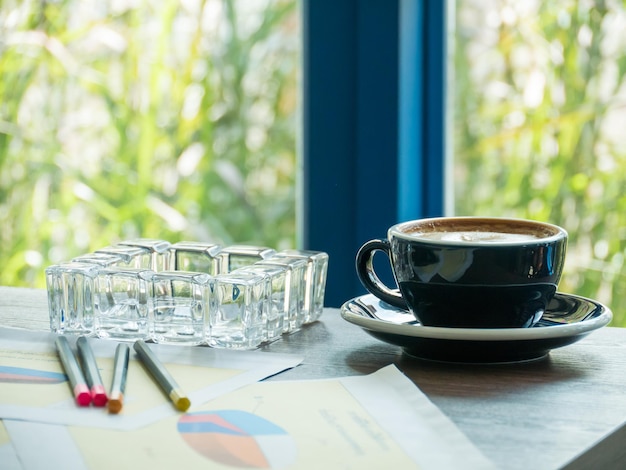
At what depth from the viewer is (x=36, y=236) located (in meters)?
2.00

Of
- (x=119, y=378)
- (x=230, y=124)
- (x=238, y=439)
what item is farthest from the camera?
(x=230, y=124)

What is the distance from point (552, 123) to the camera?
1.59m

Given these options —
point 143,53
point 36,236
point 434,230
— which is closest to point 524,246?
point 434,230

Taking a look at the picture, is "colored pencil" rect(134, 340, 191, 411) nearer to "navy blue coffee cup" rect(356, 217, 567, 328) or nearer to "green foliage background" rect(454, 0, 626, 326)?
"navy blue coffee cup" rect(356, 217, 567, 328)

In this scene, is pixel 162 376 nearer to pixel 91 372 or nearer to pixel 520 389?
pixel 91 372

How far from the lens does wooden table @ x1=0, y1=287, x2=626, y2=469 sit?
65 cm

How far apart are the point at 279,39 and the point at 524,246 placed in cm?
103

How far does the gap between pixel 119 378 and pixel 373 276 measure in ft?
0.94

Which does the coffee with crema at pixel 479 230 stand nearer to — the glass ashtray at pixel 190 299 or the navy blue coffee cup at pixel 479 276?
the navy blue coffee cup at pixel 479 276

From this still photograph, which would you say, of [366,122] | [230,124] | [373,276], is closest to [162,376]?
[373,276]

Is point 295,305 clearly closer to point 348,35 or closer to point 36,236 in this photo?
point 348,35

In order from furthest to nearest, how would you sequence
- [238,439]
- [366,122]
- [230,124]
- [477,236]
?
[230,124], [366,122], [477,236], [238,439]

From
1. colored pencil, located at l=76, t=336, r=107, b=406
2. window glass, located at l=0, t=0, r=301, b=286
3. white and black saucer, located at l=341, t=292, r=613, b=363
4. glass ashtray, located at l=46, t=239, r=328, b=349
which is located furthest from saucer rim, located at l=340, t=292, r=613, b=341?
window glass, located at l=0, t=0, r=301, b=286

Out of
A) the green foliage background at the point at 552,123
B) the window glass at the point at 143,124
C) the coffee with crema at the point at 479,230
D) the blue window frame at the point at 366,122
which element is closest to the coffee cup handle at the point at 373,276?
the coffee with crema at the point at 479,230
